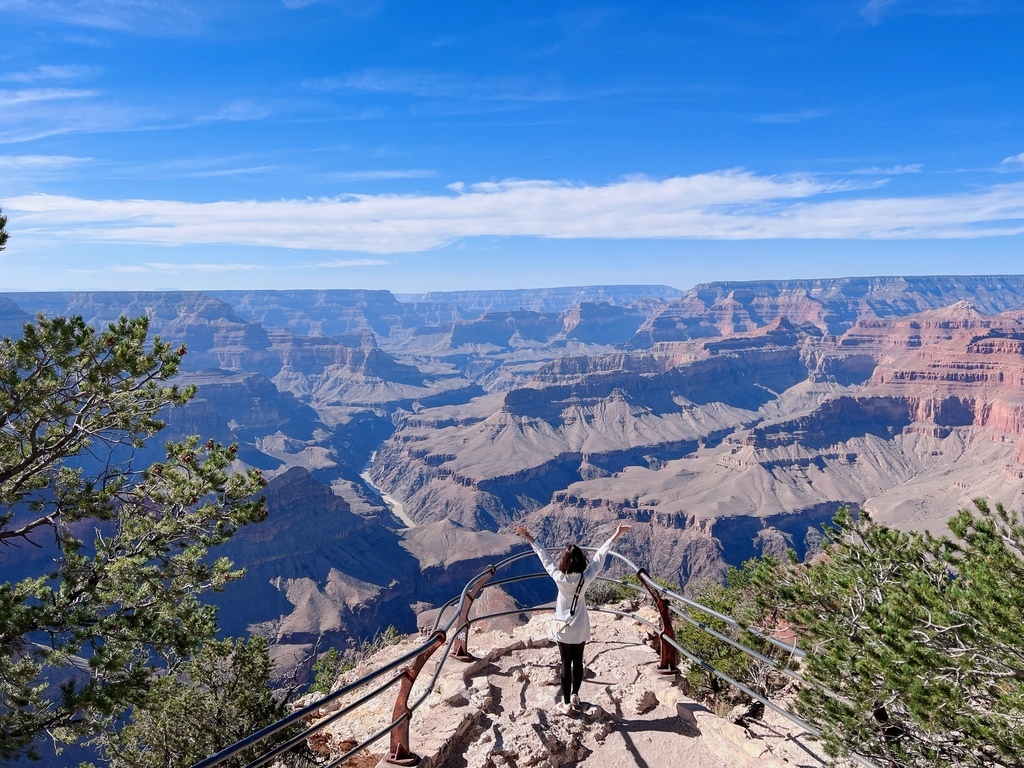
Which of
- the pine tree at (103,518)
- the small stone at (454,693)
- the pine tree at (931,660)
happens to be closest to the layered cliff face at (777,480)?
the pine tree at (931,660)

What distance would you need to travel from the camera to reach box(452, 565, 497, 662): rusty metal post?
332 inches

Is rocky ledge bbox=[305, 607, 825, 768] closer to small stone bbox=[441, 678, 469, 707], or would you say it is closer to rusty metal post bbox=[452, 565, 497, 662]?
small stone bbox=[441, 678, 469, 707]

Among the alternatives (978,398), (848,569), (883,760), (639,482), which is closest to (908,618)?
(883,760)

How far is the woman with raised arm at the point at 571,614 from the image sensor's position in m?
7.29

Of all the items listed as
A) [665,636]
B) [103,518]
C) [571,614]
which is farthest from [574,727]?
[103,518]

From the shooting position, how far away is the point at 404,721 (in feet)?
20.4

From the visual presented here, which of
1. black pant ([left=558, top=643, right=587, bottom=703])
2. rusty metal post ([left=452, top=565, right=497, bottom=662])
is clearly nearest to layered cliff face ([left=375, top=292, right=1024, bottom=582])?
rusty metal post ([left=452, top=565, right=497, bottom=662])

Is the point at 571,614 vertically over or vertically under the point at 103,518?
under

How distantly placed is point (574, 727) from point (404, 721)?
231cm

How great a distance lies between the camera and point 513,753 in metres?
6.77

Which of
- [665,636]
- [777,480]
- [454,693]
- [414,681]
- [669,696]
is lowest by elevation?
[777,480]

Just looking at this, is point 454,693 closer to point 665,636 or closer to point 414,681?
point 414,681

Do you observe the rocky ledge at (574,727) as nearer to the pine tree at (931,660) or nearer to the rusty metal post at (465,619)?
the rusty metal post at (465,619)

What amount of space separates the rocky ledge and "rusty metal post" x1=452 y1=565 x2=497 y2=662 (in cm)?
20
